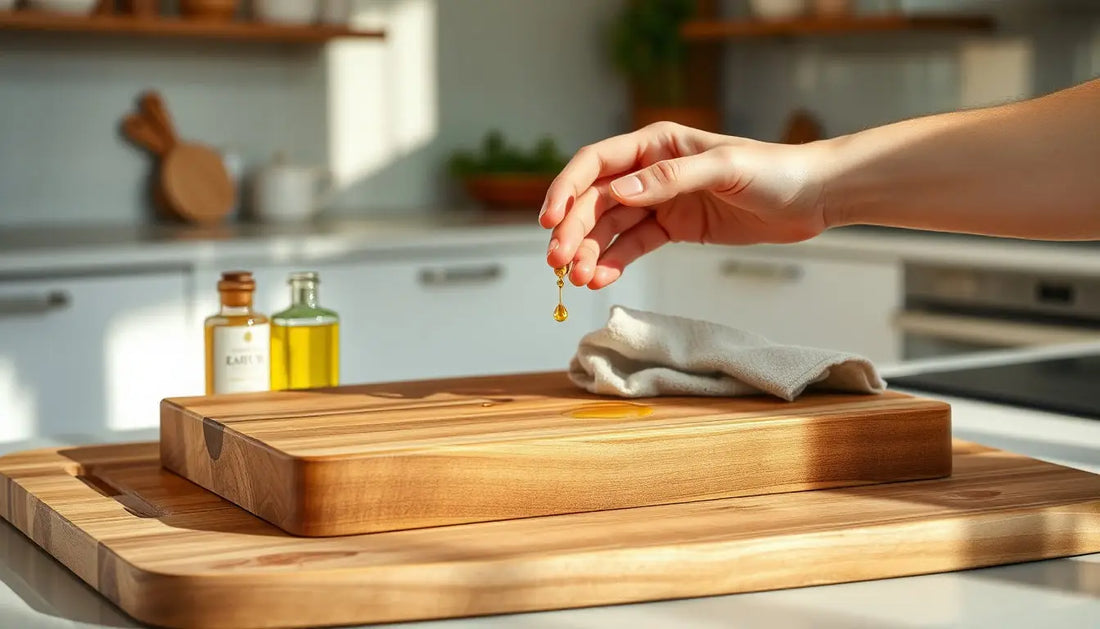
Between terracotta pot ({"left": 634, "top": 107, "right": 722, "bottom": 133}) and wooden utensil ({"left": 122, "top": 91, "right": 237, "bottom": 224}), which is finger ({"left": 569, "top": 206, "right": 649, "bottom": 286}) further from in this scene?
terracotta pot ({"left": 634, "top": 107, "right": 722, "bottom": 133})

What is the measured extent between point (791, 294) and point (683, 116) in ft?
3.01

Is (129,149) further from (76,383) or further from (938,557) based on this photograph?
(938,557)

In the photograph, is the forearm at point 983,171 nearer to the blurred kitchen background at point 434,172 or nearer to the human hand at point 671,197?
the human hand at point 671,197

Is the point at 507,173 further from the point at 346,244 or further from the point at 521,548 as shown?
the point at 521,548

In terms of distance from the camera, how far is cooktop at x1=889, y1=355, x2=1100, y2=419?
58.2 inches

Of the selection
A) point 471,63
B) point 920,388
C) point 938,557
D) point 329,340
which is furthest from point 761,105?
point 938,557

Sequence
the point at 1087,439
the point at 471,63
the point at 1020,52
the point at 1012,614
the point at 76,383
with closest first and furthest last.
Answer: the point at 1012,614, the point at 1087,439, the point at 76,383, the point at 1020,52, the point at 471,63

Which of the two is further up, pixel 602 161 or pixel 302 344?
pixel 602 161

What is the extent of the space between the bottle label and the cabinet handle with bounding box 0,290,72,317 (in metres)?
1.65

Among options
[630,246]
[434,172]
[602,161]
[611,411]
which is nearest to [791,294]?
[434,172]

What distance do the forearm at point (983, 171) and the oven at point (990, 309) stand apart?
6.04ft

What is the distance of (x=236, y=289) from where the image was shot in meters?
1.27

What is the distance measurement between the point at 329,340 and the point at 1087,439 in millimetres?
690

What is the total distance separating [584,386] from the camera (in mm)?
1204
